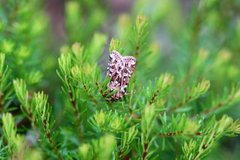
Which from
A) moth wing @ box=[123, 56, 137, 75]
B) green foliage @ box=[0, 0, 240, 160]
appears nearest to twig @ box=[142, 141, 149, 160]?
green foliage @ box=[0, 0, 240, 160]

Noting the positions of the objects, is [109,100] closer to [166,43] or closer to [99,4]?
[99,4]

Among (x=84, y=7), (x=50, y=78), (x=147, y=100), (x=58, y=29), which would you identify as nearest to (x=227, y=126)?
(x=147, y=100)

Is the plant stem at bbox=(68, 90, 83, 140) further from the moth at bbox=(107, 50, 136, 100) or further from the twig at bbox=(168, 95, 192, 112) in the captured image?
the twig at bbox=(168, 95, 192, 112)

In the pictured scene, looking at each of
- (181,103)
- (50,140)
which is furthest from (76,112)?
(181,103)

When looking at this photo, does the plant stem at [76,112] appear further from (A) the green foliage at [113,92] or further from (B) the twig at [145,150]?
(B) the twig at [145,150]

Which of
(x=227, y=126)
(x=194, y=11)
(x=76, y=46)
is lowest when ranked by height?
(x=227, y=126)
